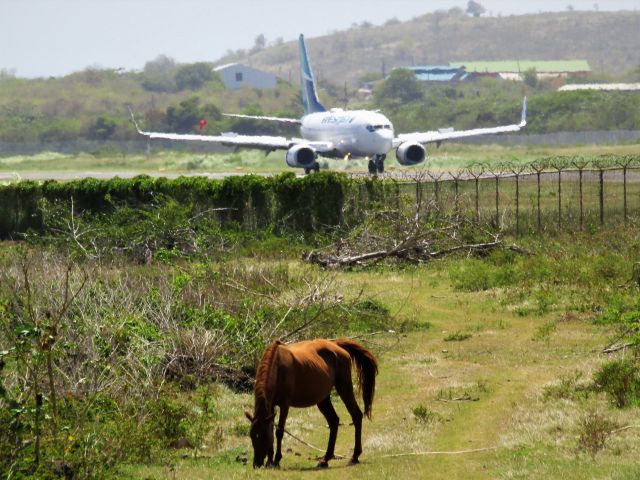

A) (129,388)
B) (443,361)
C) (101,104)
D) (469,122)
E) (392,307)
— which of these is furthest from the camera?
(101,104)

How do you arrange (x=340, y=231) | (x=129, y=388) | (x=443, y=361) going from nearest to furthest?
(x=129, y=388)
(x=443, y=361)
(x=340, y=231)

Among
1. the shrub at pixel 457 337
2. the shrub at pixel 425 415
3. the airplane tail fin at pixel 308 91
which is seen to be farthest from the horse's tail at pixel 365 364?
the airplane tail fin at pixel 308 91

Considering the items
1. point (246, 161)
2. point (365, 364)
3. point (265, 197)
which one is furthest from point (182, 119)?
A: point (365, 364)

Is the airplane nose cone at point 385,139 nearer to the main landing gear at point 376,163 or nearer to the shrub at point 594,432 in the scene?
the main landing gear at point 376,163

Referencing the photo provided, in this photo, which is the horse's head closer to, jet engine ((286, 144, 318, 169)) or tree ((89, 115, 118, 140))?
jet engine ((286, 144, 318, 169))

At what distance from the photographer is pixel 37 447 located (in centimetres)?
1246

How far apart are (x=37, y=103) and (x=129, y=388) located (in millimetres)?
166911

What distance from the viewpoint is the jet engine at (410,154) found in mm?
65938

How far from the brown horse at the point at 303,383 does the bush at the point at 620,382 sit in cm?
422

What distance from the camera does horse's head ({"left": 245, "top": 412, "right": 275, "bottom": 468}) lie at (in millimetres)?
13844

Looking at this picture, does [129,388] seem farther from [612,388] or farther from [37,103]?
[37,103]

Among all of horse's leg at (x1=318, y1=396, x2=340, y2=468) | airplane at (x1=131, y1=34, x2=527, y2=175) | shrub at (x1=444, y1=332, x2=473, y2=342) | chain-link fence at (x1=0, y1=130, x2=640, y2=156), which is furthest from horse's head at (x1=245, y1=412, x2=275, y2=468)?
chain-link fence at (x1=0, y1=130, x2=640, y2=156)

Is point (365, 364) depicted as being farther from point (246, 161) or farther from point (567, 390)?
point (246, 161)

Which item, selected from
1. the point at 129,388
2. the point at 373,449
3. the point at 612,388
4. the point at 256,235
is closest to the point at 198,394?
the point at 129,388
